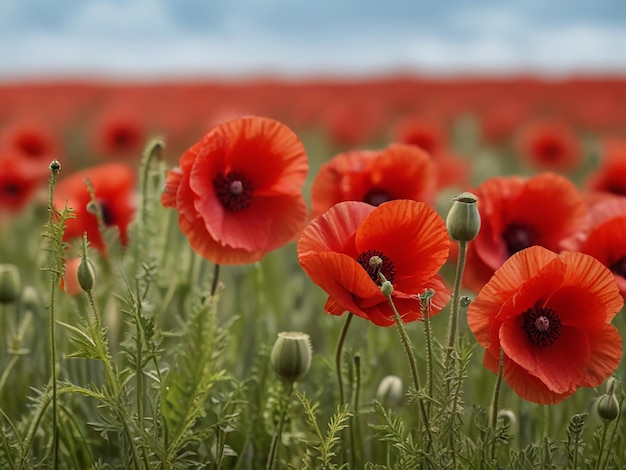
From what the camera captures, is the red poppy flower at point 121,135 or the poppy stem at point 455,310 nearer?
the poppy stem at point 455,310

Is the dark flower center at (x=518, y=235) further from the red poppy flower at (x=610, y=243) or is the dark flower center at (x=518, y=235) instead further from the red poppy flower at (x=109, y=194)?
the red poppy flower at (x=109, y=194)

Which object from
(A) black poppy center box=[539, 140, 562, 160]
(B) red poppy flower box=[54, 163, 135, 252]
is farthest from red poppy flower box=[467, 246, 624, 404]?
(A) black poppy center box=[539, 140, 562, 160]

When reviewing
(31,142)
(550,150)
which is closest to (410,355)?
(31,142)

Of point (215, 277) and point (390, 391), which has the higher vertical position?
point (215, 277)

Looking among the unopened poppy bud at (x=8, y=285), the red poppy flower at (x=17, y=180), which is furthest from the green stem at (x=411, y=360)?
the red poppy flower at (x=17, y=180)

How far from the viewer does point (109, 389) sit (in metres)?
0.82

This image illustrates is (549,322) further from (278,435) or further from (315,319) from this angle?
(315,319)

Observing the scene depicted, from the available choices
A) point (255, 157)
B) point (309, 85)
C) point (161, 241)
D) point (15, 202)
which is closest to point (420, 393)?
point (255, 157)

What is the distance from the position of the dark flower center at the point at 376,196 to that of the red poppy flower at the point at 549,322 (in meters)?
0.38

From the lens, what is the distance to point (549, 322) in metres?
0.85

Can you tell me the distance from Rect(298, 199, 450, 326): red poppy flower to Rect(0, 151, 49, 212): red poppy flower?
A: 1.33 metres

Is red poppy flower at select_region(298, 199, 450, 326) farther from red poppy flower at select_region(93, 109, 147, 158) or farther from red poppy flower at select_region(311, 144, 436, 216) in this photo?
red poppy flower at select_region(93, 109, 147, 158)

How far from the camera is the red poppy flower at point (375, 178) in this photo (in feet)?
3.72

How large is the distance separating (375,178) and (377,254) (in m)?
0.32
